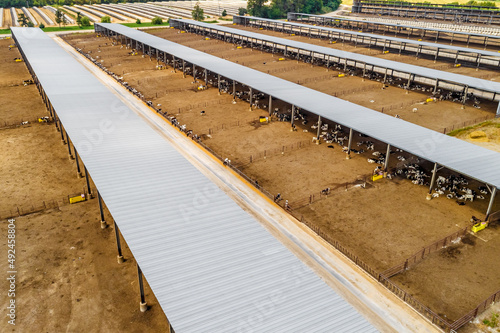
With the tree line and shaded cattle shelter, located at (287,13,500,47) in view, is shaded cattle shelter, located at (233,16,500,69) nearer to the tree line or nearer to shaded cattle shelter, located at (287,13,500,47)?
shaded cattle shelter, located at (287,13,500,47)

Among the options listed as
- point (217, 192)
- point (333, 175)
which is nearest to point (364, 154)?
point (333, 175)

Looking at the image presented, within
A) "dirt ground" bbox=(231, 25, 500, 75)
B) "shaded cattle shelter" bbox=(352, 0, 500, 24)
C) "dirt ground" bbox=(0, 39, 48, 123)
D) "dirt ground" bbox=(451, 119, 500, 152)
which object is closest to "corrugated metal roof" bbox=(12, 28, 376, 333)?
"dirt ground" bbox=(0, 39, 48, 123)

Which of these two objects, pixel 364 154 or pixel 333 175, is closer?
pixel 333 175

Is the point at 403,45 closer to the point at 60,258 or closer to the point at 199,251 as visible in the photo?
the point at 199,251

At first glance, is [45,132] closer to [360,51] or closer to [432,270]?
[432,270]

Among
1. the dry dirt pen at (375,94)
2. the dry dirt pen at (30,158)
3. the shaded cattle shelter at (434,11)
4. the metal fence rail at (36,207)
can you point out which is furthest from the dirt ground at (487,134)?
the shaded cattle shelter at (434,11)
